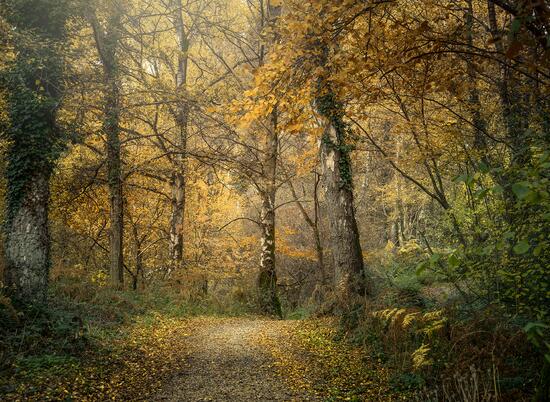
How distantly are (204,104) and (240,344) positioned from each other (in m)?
6.33

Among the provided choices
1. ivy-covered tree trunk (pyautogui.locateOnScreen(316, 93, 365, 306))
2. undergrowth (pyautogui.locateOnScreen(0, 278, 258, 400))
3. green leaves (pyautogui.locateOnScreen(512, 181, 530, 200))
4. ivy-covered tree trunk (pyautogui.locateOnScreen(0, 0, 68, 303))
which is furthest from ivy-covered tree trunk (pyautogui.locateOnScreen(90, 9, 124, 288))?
green leaves (pyautogui.locateOnScreen(512, 181, 530, 200))

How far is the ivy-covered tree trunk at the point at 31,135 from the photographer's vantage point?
7.38 meters

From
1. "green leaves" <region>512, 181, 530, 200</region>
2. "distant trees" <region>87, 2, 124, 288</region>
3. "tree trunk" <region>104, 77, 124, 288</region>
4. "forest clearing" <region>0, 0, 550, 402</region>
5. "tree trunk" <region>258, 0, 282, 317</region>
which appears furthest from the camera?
"tree trunk" <region>258, 0, 282, 317</region>

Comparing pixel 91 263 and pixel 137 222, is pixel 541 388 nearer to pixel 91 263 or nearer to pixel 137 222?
pixel 137 222

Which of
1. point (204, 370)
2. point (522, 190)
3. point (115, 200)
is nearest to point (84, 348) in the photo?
point (204, 370)

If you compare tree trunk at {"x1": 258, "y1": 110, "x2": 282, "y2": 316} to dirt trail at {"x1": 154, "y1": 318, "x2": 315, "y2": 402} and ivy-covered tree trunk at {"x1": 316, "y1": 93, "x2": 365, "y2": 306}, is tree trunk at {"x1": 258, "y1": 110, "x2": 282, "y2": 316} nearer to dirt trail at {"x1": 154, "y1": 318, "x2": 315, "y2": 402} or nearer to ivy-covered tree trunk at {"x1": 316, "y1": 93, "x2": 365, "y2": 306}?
ivy-covered tree trunk at {"x1": 316, "y1": 93, "x2": 365, "y2": 306}

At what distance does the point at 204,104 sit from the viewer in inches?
431

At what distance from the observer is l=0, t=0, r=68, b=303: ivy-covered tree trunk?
7379 millimetres

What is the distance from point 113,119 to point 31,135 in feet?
9.51

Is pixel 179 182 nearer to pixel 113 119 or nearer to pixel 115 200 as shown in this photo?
pixel 115 200

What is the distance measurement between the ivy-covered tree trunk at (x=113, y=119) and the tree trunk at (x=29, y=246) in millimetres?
3202

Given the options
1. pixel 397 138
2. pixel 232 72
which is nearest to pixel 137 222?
pixel 232 72

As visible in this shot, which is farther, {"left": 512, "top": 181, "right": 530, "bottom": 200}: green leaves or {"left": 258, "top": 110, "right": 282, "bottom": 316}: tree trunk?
{"left": 258, "top": 110, "right": 282, "bottom": 316}: tree trunk

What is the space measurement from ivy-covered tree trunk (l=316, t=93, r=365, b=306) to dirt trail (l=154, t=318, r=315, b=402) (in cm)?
217
